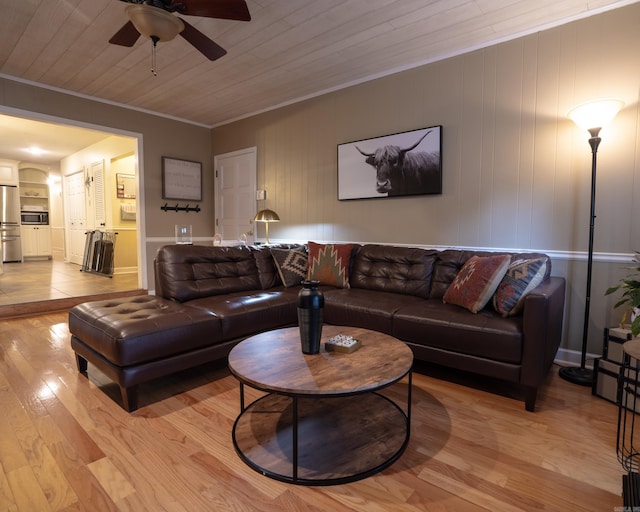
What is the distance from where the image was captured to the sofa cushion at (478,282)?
233 centimetres

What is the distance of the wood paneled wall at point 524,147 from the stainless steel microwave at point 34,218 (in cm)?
916

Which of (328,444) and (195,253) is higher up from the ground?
(195,253)

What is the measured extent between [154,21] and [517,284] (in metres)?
2.81

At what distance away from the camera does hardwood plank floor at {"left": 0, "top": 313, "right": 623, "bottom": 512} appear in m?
1.33

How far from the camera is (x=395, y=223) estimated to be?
366 cm

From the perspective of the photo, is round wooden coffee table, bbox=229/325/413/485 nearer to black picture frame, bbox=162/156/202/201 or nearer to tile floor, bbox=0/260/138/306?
tile floor, bbox=0/260/138/306

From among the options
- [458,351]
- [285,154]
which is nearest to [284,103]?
[285,154]

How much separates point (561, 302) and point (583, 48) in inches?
74.6

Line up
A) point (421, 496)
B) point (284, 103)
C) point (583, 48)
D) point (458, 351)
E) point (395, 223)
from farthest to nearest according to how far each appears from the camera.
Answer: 1. point (284, 103)
2. point (395, 223)
3. point (583, 48)
4. point (458, 351)
5. point (421, 496)

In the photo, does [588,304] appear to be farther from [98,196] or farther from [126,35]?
[98,196]

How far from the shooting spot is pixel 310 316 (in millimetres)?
1648

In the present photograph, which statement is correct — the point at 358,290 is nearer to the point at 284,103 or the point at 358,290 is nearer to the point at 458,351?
the point at 458,351

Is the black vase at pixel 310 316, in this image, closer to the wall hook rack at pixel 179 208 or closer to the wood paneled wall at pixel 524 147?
the wood paneled wall at pixel 524 147

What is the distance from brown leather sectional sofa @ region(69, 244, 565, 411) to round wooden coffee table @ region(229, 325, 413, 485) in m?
0.54
